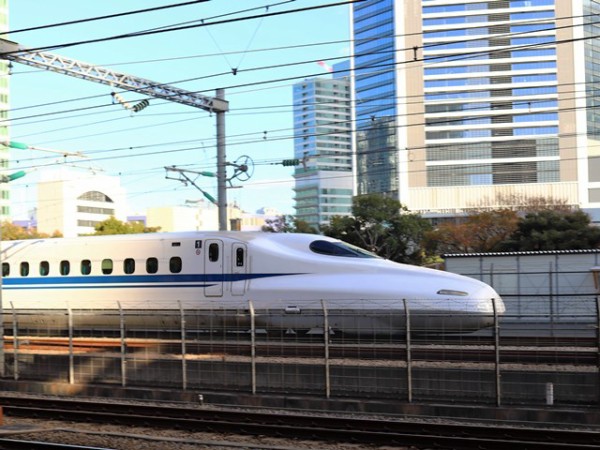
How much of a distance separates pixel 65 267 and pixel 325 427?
12874 millimetres

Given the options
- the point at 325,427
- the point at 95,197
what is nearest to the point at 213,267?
the point at 325,427

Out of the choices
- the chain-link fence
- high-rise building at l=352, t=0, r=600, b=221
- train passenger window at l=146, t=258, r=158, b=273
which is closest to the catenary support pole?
train passenger window at l=146, t=258, r=158, b=273

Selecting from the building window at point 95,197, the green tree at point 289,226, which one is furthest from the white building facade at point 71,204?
the green tree at point 289,226

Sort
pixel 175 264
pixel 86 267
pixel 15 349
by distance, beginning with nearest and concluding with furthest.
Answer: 1. pixel 15 349
2. pixel 175 264
3. pixel 86 267

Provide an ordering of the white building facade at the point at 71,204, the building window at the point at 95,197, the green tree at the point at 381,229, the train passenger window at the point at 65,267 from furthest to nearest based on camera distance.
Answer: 1. the building window at the point at 95,197
2. the white building facade at the point at 71,204
3. the green tree at the point at 381,229
4. the train passenger window at the point at 65,267

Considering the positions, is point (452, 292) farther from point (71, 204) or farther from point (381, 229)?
point (71, 204)

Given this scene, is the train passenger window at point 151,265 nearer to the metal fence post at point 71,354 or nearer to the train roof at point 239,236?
the train roof at point 239,236

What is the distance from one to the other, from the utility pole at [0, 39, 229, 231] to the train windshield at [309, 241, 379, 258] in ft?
17.6

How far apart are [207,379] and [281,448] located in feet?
14.7

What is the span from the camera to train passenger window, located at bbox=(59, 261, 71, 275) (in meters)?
21.2

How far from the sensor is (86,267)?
20891mm

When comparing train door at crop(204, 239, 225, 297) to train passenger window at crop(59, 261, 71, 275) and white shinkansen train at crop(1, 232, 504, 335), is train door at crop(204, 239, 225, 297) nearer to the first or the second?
white shinkansen train at crop(1, 232, 504, 335)

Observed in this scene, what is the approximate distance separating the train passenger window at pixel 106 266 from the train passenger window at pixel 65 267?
4.13ft

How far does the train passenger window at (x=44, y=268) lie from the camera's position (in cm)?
2165
